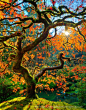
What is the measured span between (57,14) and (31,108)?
15.3ft

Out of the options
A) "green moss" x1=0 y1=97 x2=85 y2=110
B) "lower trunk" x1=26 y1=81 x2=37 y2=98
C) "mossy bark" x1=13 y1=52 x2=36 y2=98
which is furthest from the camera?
"lower trunk" x1=26 y1=81 x2=37 y2=98

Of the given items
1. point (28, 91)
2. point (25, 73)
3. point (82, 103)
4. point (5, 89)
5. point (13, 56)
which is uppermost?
point (13, 56)

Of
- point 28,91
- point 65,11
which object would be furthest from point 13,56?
point 65,11

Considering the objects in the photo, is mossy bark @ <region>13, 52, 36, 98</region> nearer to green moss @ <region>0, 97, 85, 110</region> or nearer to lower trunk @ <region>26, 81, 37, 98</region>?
lower trunk @ <region>26, 81, 37, 98</region>

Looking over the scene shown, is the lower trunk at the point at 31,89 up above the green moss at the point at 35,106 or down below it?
above

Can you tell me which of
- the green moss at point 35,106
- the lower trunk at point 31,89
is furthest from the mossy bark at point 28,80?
the green moss at point 35,106

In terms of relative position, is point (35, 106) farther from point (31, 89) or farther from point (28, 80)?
point (28, 80)

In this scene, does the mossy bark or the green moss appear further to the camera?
the mossy bark

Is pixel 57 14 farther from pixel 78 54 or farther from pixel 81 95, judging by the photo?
pixel 78 54

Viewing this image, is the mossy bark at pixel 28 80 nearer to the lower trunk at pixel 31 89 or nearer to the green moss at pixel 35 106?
the lower trunk at pixel 31 89

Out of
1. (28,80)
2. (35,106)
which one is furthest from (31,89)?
(35,106)

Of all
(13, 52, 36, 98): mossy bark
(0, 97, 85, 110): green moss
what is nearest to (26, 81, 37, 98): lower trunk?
(13, 52, 36, 98): mossy bark

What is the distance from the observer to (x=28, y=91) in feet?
17.4

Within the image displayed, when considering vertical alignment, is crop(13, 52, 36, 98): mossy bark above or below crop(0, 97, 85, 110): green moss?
above
